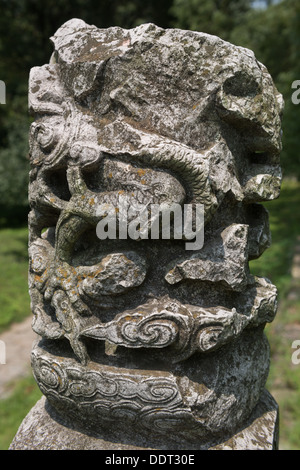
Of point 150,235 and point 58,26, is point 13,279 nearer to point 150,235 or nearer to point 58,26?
point 58,26

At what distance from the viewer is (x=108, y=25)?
9.01 m

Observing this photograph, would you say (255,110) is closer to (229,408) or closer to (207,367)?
(207,367)

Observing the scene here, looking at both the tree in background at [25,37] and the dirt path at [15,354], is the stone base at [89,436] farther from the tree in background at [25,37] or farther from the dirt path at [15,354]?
the tree in background at [25,37]

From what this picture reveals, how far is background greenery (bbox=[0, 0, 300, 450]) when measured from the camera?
6715 millimetres

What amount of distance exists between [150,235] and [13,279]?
5.72 meters

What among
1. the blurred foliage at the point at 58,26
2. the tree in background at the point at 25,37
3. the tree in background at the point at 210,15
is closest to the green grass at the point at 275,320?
the blurred foliage at the point at 58,26

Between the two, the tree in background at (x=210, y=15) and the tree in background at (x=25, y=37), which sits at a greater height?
the tree in background at (x=210, y=15)

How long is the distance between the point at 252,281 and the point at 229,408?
56 centimetres

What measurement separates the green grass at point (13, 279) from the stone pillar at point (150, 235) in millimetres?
3540

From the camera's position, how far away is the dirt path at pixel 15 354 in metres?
4.08

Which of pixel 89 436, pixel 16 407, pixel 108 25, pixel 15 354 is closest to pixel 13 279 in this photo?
pixel 15 354

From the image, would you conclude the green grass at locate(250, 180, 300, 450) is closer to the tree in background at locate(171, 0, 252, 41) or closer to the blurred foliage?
the blurred foliage

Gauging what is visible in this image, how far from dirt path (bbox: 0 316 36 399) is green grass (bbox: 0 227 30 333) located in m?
0.15
